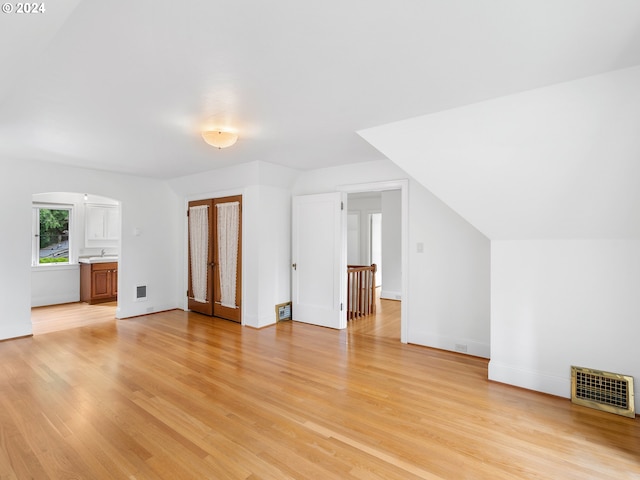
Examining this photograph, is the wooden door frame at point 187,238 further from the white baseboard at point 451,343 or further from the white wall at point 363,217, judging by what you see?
the white wall at point 363,217

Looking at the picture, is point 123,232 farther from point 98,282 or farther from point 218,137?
point 218,137

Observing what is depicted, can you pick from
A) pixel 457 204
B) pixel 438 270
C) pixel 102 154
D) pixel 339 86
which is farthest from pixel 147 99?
pixel 438 270

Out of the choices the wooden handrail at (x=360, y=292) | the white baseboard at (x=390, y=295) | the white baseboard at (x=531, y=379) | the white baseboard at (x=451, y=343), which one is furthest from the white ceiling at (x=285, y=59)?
the white baseboard at (x=390, y=295)

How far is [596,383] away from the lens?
263 centimetres

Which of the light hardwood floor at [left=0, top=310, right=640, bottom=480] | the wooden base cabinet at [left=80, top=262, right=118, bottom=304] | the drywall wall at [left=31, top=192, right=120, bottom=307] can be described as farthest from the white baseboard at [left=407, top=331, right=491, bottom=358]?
the drywall wall at [left=31, top=192, right=120, bottom=307]

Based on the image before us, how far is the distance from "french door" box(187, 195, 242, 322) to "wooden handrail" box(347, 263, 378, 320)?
1827mm

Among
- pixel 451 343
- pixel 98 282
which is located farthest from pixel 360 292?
pixel 98 282

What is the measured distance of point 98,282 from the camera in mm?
6684

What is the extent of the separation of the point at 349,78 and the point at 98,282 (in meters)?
6.82

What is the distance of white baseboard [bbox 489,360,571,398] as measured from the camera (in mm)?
2777

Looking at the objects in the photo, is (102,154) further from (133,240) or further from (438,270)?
(438,270)

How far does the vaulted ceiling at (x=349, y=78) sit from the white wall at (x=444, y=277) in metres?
0.79

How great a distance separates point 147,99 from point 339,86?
4.94ft

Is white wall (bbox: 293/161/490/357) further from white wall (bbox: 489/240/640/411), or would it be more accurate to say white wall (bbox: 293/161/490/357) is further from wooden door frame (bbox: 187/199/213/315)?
wooden door frame (bbox: 187/199/213/315)
